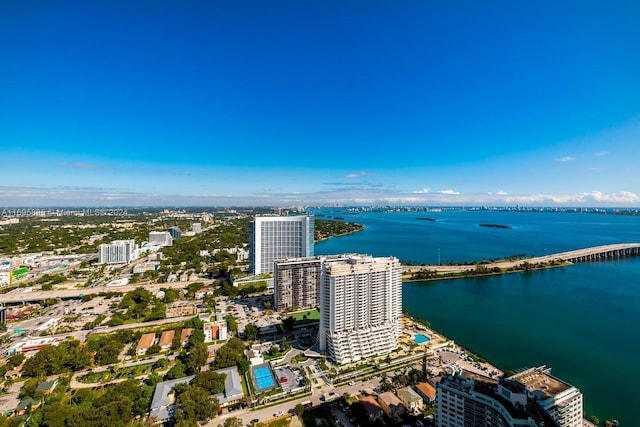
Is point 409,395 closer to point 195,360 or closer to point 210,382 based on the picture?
point 210,382

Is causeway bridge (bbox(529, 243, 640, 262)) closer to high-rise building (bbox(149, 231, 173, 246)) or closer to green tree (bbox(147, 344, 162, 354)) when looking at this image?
green tree (bbox(147, 344, 162, 354))

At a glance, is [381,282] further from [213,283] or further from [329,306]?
[213,283]

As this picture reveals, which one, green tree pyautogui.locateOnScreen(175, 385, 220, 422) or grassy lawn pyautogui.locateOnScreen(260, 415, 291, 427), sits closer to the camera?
green tree pyautogui.locateOnScreen(175, 385, 220, 422)

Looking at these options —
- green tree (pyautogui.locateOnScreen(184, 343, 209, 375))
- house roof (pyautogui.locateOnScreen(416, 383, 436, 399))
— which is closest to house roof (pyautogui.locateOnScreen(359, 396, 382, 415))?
house roof (pyautogui.locateOnScreen(416, 383, 436, 399))

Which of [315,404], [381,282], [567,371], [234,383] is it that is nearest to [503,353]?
[567,371]

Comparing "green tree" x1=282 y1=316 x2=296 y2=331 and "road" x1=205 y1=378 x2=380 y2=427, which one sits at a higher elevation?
"green tree" x1=282 y1=316 x2=296 y2=331

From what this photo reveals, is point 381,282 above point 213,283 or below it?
above

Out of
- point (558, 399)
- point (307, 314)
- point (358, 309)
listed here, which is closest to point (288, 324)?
point (307, 314)
